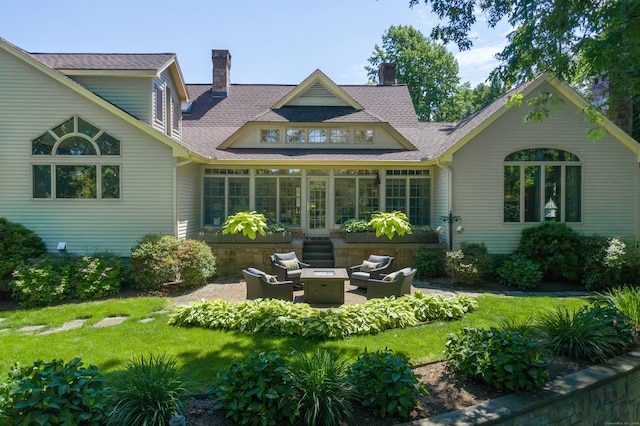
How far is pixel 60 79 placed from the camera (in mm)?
10898

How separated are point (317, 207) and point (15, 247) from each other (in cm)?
876

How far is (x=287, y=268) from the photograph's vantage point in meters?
10.3

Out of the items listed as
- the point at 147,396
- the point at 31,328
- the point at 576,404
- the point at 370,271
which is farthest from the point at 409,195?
the point at 147,396

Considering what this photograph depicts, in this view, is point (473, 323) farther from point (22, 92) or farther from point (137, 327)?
point (22, 92)

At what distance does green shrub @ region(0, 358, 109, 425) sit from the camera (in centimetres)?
324

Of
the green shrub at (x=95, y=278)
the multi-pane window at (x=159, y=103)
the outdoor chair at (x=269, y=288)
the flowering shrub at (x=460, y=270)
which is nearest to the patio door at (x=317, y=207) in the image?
the flowering shrub at (x=460, y=270)

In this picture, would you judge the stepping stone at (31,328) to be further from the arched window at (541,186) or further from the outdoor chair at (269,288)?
the arched window at (541,186)

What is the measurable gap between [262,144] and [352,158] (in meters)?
3.52

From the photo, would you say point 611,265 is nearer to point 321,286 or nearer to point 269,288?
point 321,286

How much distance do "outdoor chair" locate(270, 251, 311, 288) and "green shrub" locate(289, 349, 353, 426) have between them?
5.91 m

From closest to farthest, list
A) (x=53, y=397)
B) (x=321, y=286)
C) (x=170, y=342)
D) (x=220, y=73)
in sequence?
(x=53, y=397)
(x=170, y=342)
(x=321, y=286)
(x=220, y=73)

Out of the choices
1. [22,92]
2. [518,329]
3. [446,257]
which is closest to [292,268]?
[446,257]

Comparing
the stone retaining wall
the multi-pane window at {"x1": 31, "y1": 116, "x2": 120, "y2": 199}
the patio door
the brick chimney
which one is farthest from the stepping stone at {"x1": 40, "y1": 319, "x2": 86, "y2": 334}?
the brick chimney

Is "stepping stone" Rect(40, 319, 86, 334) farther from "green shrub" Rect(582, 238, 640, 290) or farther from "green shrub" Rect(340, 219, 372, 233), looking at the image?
"green shrub" Rect(582, 238, 640, 290)
